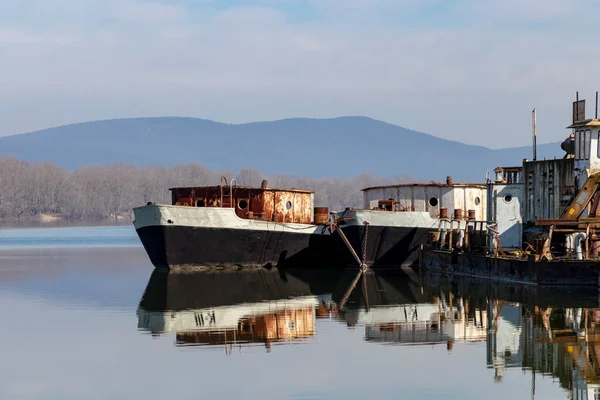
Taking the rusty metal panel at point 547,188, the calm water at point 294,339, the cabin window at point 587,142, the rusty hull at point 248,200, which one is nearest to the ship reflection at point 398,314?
the calm water at point 294,339

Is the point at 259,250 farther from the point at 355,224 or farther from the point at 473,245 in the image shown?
the point at 473,245

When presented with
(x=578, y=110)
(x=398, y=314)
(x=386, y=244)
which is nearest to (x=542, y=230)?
(x=578, y=110)

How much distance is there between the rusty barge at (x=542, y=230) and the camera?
3950 cm

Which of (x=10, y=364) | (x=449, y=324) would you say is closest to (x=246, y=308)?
(x=449, y=324)

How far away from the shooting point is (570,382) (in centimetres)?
2253

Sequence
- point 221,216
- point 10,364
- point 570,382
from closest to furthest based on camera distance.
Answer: point 570,382
point 10,364
point 221,216

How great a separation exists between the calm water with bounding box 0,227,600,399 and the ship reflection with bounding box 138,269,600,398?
0.06 meters

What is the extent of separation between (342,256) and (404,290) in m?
10.1

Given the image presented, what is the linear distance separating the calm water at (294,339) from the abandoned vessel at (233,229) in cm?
238

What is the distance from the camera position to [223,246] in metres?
48.8

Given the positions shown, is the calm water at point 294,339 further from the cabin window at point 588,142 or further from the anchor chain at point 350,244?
the cabin window at point 588,142

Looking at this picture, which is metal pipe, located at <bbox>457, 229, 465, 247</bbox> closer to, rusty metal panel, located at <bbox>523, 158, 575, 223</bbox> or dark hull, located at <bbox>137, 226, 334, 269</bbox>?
rusty metal panel, located at <bbox>523, 158, 575, 223</bbox>

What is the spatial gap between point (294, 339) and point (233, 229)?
66.7ft

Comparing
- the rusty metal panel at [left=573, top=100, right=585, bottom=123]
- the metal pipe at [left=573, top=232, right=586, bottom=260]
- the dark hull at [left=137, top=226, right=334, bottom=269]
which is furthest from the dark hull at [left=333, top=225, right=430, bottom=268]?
the metal pipe at [left=573, top=232, right=586, bottom=260]
